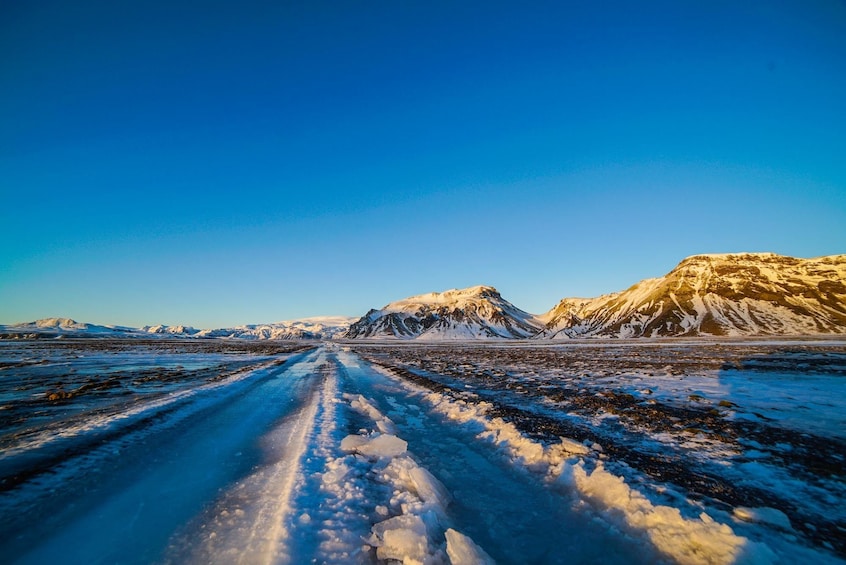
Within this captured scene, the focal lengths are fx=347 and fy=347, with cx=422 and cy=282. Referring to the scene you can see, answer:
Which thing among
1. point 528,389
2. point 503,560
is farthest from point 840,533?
point 528,389

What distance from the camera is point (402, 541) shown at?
4.59m

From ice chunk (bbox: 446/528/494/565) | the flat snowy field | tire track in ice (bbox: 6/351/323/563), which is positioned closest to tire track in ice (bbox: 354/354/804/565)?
the flat snowy field

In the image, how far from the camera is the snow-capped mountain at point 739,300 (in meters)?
129

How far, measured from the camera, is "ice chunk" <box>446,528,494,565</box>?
13.8ft

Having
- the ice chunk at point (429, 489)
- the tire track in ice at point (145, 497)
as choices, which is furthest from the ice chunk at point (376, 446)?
the tire track in ice at point (145, 497)

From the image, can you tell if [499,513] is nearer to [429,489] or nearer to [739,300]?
[429,489]

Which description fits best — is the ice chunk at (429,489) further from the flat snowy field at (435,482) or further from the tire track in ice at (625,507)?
the tire track in ice at (625,507)

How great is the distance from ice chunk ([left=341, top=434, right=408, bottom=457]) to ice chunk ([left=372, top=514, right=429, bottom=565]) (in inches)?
128

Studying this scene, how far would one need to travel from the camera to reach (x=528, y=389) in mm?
17656

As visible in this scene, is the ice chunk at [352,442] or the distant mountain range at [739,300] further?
the distant mountain range at [739,300]

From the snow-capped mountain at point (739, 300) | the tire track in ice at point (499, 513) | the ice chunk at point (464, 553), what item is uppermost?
the snow-capped mountain at point (739, 300)

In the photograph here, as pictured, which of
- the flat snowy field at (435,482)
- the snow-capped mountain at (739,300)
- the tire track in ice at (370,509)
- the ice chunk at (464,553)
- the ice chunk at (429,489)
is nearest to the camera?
the ice chunk at (464,553)

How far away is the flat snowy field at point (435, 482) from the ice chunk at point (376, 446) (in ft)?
0.13

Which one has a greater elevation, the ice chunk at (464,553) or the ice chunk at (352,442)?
the ice chunk at (464,553)
